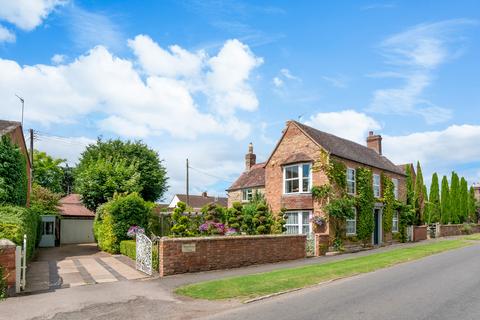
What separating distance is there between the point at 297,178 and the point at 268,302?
59.0 feet

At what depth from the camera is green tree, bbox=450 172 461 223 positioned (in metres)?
52.0

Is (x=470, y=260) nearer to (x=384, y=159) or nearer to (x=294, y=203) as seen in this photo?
(x=294, y=203)

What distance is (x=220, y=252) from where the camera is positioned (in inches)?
674

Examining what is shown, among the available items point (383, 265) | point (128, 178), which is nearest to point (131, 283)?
point (383, 265)

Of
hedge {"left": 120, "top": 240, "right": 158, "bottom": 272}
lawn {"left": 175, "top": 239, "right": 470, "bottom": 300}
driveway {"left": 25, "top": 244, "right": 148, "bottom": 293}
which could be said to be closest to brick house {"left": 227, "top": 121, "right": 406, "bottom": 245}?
lawn {"left": 175, "top": 239, "right": 470, "bottom": 300}

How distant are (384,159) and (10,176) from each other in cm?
2952

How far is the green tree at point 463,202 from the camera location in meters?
53.2

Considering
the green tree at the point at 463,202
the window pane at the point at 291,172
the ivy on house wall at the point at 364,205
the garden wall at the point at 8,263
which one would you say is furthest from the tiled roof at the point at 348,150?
the green tree at the point at 463,202

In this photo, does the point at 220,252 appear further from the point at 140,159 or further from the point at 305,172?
the point at 140,159

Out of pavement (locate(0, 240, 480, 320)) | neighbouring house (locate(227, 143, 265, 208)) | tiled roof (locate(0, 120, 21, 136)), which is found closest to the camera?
pavement (locate(0, 240, 480, 320))

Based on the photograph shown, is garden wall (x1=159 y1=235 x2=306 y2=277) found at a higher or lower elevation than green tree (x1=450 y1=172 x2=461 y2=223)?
lower

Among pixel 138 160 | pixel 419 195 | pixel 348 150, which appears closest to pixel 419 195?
pixel 419 195

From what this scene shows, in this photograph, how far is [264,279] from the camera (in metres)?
13.7

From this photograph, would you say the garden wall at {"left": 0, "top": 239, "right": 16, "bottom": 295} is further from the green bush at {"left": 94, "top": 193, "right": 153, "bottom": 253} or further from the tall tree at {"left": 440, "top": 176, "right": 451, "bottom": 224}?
the tall tree at {"left": 440, "top": 176, "right": 451, "bottom": 224}
